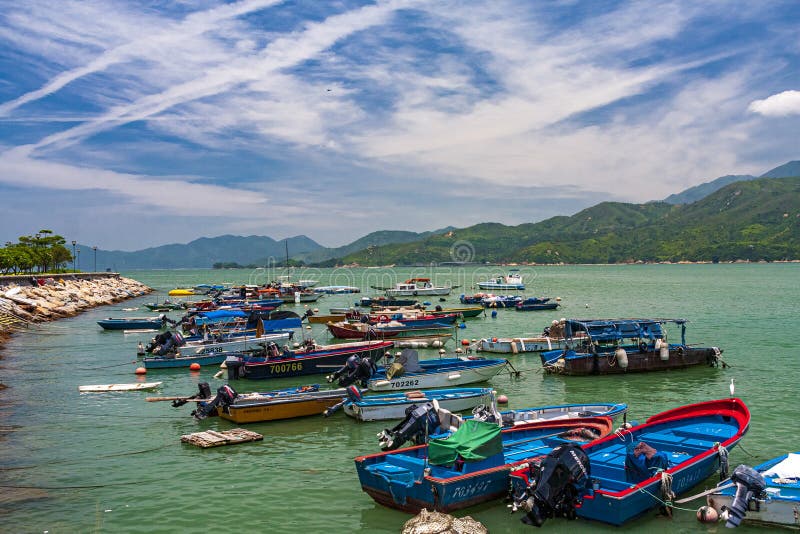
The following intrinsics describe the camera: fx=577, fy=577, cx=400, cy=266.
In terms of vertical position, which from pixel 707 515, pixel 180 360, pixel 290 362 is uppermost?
pixel 290 362

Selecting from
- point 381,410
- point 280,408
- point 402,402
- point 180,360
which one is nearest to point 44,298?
point 180,360

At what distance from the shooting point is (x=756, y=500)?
1428 centimetres

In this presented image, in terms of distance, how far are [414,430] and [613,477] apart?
6.14 meters

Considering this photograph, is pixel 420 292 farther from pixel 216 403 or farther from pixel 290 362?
pixel 216 403

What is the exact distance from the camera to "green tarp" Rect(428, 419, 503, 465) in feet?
52.7

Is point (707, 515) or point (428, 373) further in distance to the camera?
point (428, 373)

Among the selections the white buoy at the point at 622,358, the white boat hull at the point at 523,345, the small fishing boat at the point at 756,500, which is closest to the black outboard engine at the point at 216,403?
the small fishing boat at the point at 756,500

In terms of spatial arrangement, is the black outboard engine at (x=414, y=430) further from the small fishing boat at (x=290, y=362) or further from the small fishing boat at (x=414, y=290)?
the small fishing boat at (x=414, y=290)

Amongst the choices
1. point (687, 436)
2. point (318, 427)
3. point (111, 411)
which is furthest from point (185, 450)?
point (687, 436)

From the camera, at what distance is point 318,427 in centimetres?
2491

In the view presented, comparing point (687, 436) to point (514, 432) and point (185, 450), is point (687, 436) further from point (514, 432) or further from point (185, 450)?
point (185, 450)

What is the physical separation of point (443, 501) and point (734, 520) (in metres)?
7.22

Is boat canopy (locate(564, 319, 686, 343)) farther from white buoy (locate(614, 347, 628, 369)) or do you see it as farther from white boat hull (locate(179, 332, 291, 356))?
white boat hull (locate(179, 332, 291, 356))

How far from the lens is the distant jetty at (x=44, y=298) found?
63.4m
